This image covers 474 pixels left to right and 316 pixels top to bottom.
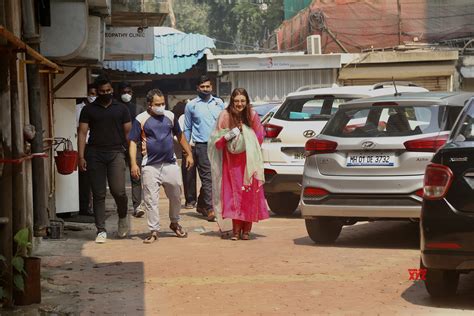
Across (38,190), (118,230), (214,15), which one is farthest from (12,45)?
(214,15)

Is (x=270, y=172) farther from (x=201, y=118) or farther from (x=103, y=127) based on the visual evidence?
(x=103, y=127)

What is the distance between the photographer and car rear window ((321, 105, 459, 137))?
30.5ft

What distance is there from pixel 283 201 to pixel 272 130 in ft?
4.02

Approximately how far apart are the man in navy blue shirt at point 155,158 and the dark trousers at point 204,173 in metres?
1.86

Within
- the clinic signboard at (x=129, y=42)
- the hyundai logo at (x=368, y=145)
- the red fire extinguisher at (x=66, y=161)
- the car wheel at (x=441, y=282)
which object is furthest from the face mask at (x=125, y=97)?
the car wheel at (x=441, y=282)

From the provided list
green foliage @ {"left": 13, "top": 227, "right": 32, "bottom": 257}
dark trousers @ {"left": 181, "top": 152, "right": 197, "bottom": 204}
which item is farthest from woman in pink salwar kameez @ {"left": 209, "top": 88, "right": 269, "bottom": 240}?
green foliage @ {"left": 13, "top": 227, "right": 32, "bottom": 257}

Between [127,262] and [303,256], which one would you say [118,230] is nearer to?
[127,262]

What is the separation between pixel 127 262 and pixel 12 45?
9.90ft

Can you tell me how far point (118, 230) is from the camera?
1095 cm

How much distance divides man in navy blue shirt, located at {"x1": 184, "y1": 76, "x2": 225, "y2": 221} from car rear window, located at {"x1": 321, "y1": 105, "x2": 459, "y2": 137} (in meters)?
3.13

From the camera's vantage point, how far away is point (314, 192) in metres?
9.59

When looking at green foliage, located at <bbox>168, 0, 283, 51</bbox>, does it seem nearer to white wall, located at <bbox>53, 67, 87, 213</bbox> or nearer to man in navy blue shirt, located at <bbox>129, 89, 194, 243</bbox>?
white wall, located at <bbox>53, 67, 87, 213</bbox>

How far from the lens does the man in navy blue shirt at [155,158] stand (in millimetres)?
10453

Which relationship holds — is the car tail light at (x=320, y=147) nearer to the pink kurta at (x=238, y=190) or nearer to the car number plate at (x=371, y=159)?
the car number plate at (x=371, y=159)
